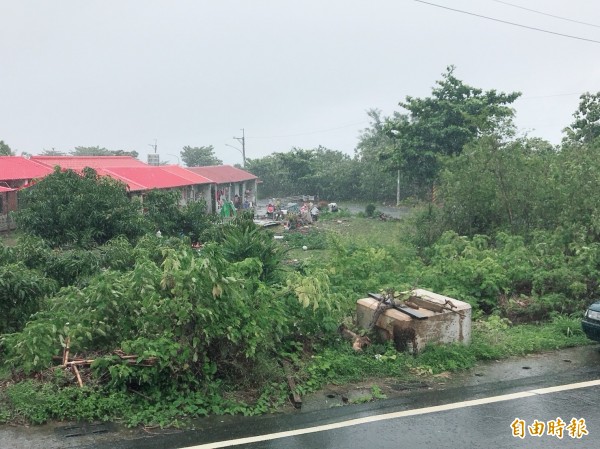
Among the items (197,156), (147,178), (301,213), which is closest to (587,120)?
(301,213)

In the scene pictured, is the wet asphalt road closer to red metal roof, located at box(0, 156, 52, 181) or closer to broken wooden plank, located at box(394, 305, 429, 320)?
broken wooden plank, located at box(394, 305, 429, 320)

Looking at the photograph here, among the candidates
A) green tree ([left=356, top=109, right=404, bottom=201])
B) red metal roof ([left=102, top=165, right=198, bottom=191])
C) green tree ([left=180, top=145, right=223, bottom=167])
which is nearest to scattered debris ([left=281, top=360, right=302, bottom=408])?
red metal roof ([left=102, top=165, right=198, bottom=191])

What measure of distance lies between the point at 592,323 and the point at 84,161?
30644 mm

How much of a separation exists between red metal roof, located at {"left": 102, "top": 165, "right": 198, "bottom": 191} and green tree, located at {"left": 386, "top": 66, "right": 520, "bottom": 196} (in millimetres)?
12948

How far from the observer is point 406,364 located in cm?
665

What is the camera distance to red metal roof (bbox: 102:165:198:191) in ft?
95.4

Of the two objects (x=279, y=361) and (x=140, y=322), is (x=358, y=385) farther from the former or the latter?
(x=140, y=322)

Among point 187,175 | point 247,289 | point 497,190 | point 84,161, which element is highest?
point 84,161

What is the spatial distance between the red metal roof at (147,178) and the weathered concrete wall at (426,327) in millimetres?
22245

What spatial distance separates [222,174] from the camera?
43812 mm

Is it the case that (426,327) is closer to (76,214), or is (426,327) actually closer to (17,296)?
(17,296)

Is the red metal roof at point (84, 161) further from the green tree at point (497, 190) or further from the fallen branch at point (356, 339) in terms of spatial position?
the fallen branch at point (356, 339)

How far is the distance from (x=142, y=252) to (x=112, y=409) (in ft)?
8.43

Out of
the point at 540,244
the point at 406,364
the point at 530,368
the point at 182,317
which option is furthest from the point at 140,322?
the point at 540,244
